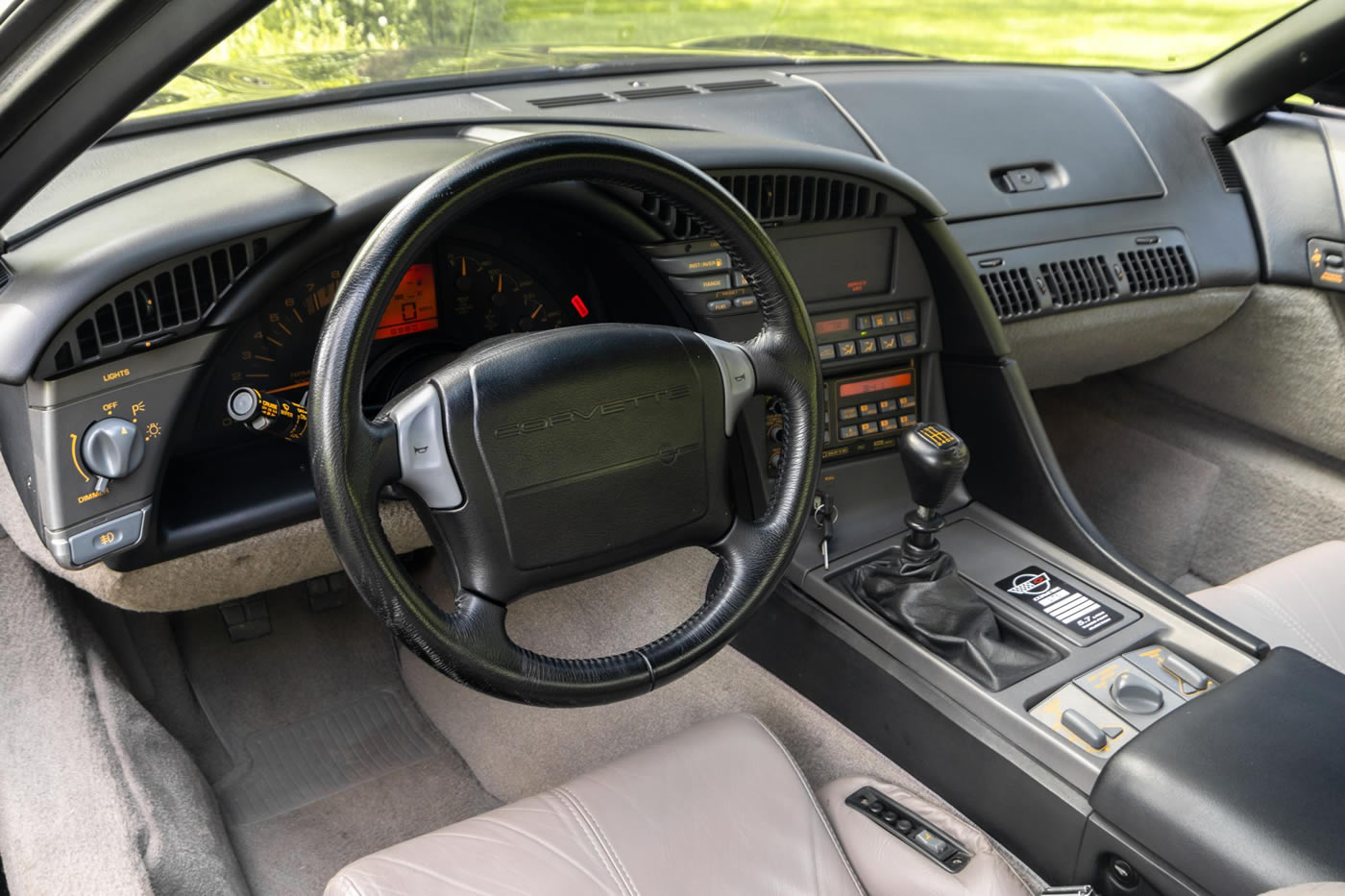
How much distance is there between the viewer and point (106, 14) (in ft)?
2.50

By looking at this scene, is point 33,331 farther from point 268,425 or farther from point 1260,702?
point 1260,702

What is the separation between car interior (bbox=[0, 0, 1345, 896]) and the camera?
40.3 inches

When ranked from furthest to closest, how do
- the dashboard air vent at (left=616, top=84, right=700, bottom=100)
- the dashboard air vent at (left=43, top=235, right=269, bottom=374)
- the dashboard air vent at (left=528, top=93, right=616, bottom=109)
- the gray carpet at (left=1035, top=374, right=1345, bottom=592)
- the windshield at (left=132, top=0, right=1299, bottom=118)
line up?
the gray carpet at (left=1035, top=374, right=1345, bottom=592)
the dashboard air vent at (left=616, top=84, right=700, bottom=100)
the dashboard air vent at (left=528, top=93, right=616, bottom=109)
the windshield at (left=132, top=0, right=1299, bottom=118)
the dashboard air vent at (left=43, top=235, right=269, bottom=374)

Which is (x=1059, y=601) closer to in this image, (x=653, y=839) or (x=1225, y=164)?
(x=653, y=839)

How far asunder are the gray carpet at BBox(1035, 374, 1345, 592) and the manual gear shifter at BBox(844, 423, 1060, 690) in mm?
1161

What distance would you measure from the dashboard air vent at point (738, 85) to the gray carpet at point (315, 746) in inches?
43.2

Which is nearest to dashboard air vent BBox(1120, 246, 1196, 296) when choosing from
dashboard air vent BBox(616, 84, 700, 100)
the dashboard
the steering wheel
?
the dashboard

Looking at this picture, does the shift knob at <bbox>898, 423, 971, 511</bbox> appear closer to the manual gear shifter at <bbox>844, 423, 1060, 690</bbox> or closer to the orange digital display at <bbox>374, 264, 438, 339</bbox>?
the manual gear shifter at <bbox>844, 423, 1060, 690</bbox>

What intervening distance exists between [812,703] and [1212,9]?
1.82m

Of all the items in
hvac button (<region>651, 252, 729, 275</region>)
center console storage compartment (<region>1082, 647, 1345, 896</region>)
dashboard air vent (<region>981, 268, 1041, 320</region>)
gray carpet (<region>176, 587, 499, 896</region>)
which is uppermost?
hvac button (<region>651, 252, 729, 275</region>)

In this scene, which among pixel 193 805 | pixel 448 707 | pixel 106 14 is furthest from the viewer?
pixel 448 707

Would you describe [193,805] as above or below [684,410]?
below

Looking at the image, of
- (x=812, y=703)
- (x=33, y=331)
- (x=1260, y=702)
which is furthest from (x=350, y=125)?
(x=1260, y=702)

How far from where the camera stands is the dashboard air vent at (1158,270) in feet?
6.95
